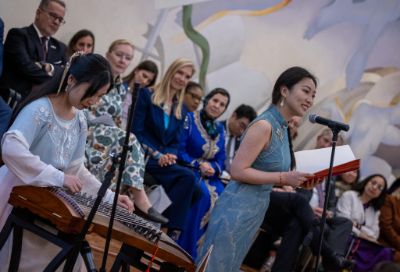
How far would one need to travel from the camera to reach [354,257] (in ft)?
19.3

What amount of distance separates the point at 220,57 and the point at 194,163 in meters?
1.81

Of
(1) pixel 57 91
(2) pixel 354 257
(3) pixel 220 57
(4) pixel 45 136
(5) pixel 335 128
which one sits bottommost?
(2) pixel 354 257

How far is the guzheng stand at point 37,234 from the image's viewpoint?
2.22 metres

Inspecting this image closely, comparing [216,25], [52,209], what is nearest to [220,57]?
[216,25]

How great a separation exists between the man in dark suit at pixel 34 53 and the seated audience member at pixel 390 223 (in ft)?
A: 12.0

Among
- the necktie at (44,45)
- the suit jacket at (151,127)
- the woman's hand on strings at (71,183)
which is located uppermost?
the necktie at (44,45)

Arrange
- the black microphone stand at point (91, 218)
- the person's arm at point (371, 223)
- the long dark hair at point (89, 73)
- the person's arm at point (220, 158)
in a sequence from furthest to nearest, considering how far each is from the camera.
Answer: the person's arm at point (371, 223) < the person's arm at point (220, 158) < the long dark hair at point (89, 73) < the black microphone stand at point (91, 218)

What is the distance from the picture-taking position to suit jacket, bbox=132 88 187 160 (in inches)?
181

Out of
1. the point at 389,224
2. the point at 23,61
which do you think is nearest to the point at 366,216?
the point at 389,224

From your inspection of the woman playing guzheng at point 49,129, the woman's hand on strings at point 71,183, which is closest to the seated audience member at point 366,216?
the woman playing guzheng at point 49,129

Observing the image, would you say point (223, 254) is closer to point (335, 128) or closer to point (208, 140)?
→ point (335, 128)

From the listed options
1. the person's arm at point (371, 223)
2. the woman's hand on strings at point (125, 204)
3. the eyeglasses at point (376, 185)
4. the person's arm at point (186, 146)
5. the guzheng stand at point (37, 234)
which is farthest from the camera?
the eyeglasses at point (376, 185)

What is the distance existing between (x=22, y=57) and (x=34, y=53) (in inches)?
7.2

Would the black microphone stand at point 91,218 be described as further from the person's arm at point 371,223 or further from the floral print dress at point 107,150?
the person's arm at point 371,223
